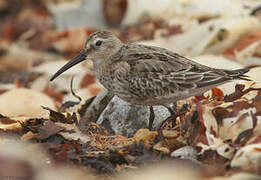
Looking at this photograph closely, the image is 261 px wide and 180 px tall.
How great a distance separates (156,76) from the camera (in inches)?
223

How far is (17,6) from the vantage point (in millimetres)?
14250

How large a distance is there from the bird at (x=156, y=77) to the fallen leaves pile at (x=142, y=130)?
0.71ft

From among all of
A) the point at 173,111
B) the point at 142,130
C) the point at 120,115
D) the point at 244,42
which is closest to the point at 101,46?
the point at 120,115

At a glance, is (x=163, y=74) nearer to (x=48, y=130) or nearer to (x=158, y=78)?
(x=158, y=78)

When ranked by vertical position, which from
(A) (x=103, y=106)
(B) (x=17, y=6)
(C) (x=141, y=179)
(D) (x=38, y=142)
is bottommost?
(C) (x=141, y=179)

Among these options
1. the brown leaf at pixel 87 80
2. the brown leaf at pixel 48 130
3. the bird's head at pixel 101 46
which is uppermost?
the brown leaf at pixel 87 80

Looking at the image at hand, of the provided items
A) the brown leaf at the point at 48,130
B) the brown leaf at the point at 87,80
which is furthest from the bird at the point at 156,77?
the brown leaf at the point at 87,80

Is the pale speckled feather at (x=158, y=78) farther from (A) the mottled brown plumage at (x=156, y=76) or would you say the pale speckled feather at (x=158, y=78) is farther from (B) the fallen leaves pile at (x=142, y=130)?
(B) the fallen leaves pile at (x=142, y=130)

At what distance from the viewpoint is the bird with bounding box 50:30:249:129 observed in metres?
5.61

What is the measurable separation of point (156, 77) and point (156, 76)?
0.06 feet

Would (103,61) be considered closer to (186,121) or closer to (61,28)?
(186,121)

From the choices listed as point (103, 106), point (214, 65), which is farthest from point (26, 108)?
point (214, 65)

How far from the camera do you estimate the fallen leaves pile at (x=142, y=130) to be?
464cm

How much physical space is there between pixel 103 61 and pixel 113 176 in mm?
1705
